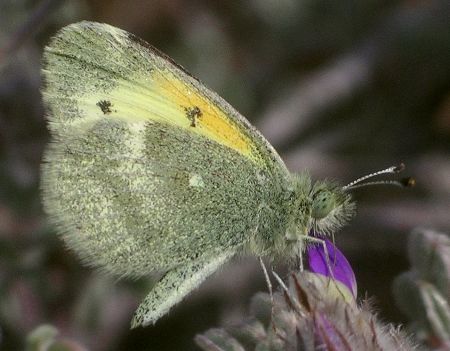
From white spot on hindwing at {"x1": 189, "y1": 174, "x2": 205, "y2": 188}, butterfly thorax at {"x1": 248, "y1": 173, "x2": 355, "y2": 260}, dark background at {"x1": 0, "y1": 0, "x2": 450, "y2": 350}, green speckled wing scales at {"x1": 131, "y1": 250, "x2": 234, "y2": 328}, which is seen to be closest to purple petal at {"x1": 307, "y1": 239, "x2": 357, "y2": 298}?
butterfly thorax at {"x1": 248, "y1": 173, "x2": 355, "y2": 260}

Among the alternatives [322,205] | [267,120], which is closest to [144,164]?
[322,205]

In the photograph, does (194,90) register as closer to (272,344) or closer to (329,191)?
(329,191)

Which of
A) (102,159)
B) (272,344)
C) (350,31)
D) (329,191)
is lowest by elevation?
(272,344)

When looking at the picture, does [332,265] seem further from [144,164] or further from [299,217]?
[144,164]

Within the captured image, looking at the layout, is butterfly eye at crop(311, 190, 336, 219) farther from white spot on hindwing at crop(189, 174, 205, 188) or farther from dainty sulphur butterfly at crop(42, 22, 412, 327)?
white spot on hindwing at crop(189, 174, 205, 188)

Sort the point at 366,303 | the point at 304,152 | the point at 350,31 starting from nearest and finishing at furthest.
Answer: the point at 366,303
the point at 304,152
the point at 350,31

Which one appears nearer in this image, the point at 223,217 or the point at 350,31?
the point at 223,217

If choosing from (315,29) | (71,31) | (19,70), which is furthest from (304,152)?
(71,31)
